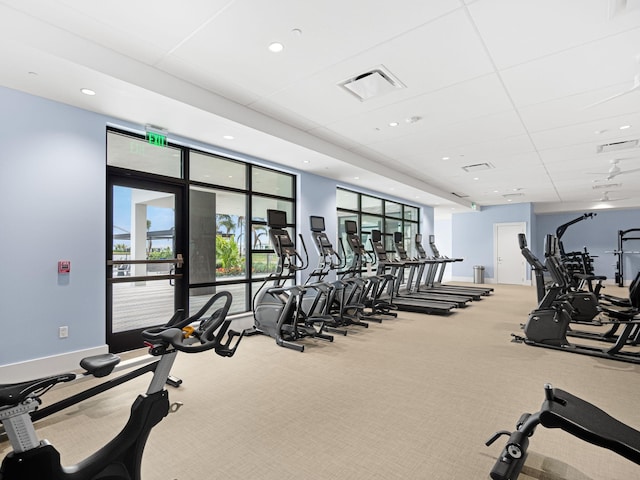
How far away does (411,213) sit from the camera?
1198cm

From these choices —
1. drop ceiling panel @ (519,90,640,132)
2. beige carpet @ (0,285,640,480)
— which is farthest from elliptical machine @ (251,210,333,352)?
drop ceiling panel @ (519,90,640,132)

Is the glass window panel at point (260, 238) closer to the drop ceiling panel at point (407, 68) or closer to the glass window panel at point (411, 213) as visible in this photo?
the drop ceiling panel at point (407, 68)

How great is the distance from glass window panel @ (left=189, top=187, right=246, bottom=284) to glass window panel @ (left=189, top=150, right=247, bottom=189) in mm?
178

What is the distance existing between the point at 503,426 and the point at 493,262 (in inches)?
467

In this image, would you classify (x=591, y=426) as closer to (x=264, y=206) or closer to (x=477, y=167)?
(x=264, y=206)

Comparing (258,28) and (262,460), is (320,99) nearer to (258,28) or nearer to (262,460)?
(258,28)

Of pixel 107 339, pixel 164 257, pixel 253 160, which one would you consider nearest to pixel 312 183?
pixel 253 160

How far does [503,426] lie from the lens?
Answer: 8.01ft

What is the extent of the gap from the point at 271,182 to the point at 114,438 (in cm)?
533

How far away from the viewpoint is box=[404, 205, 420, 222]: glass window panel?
11656 millimetres

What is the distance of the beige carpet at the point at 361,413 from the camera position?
6.63 ft

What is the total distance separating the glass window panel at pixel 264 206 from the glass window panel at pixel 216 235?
231 mm

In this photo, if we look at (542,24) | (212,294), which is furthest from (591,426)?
(212,294)

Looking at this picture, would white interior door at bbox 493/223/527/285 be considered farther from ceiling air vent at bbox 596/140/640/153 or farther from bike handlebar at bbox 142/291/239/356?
bike handlebar at bbox 142/291/239/356
